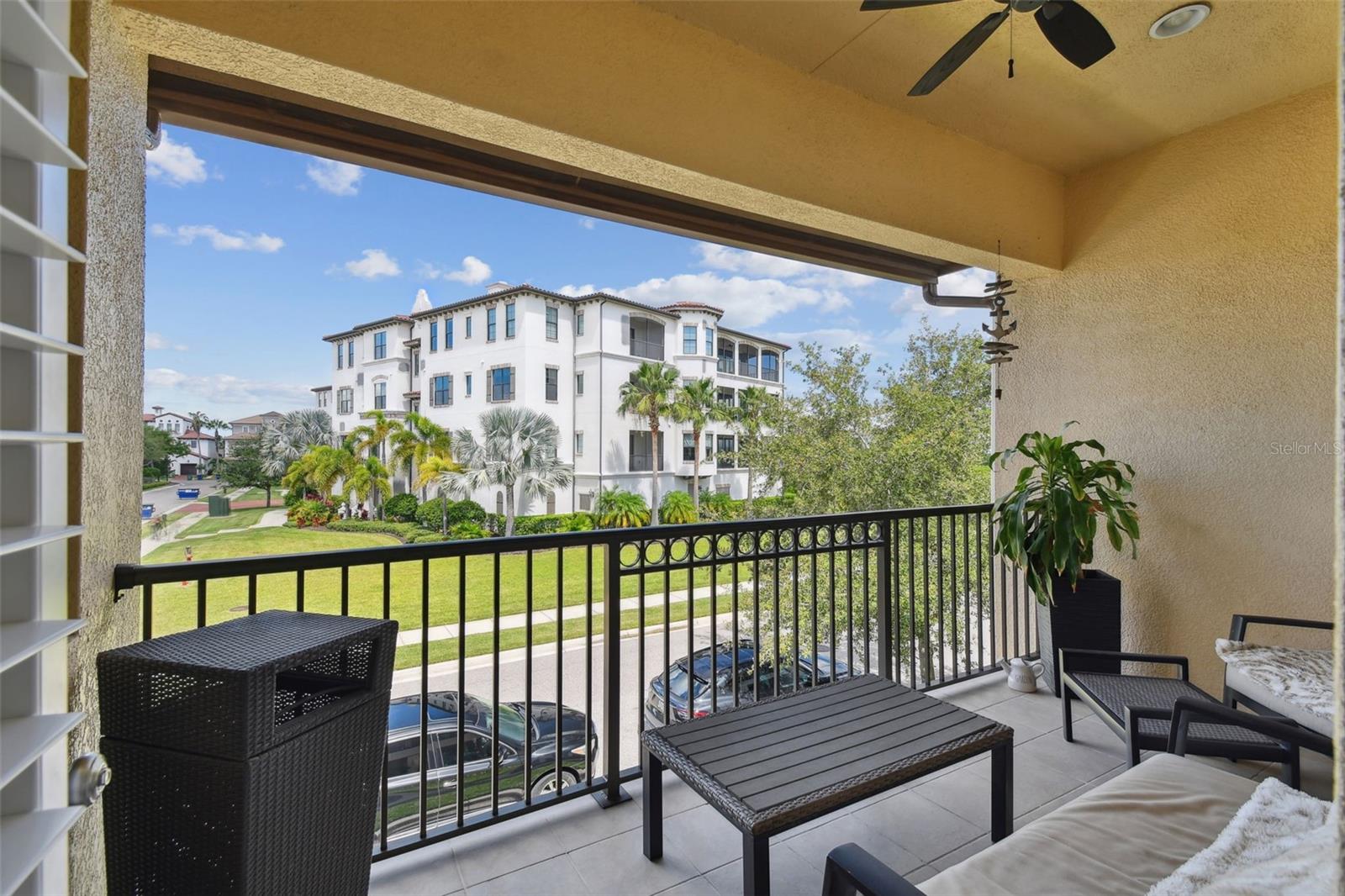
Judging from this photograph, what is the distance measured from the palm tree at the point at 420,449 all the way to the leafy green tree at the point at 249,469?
3.91 meters

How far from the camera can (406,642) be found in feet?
52.5

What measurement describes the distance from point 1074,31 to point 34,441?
263 centimetres

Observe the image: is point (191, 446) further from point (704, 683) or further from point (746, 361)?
point (746, 361)

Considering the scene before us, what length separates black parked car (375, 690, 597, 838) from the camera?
11.6ft

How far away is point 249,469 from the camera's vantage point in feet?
59.7

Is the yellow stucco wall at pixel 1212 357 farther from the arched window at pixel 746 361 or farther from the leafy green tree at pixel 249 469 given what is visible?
the arched window at pixel 746 361

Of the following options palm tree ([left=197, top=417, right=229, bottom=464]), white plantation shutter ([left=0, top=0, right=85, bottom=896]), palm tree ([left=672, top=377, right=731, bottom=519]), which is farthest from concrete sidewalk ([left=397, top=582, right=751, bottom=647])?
white plantation shutter ([left=0, top=0, right=85, bottom=896])

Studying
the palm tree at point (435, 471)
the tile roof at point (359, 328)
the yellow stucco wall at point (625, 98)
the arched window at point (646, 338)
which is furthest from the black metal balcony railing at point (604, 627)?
the tile roof at point (359, 328)

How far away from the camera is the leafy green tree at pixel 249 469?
16891 millimetres

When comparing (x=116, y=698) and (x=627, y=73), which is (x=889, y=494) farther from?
(x=116, y=698)

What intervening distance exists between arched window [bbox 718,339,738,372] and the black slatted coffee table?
22306 mm

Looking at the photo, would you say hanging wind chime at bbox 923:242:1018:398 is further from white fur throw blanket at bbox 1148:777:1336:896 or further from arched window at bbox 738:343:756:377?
arched window at bbox 738:343:756:377

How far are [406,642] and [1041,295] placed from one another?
17.0 metres

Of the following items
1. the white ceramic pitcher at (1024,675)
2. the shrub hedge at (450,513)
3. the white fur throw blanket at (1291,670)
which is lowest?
the shrub hedge at (450,513)
